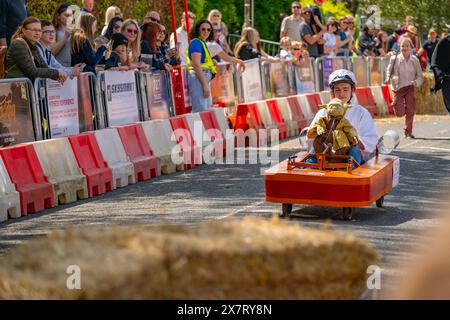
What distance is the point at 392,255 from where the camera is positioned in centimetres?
856

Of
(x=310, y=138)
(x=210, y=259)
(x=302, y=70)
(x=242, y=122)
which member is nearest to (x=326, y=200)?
(x=310, y=138)

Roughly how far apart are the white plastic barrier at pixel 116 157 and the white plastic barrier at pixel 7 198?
2.22m

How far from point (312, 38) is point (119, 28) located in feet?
31.0

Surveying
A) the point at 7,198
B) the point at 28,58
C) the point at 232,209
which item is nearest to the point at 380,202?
the point at 232,209

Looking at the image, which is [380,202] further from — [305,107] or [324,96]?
[324,96]

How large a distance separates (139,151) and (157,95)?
187cm

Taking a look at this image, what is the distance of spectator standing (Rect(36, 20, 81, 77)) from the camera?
545 inches

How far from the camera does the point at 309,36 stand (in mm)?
25078

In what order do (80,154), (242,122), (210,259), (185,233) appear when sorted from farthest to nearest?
1. (242,122)
2. (80,154)
3. (185,233)
4. (210,259)

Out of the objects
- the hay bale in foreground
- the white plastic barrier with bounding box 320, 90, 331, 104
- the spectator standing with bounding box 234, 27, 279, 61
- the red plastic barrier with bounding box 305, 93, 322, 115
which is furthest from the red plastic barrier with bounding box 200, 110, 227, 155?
the hay bale in foreground

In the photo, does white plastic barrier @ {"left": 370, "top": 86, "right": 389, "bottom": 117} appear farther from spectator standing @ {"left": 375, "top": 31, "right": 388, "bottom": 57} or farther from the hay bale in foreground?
the hay bale in foreground

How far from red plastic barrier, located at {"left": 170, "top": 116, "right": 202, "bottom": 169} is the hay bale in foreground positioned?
40.8ft

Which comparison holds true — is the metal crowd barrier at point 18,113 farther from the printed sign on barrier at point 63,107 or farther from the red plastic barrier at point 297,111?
the red plastic barrier at point 297,111

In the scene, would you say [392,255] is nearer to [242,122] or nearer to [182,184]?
[182,184]
